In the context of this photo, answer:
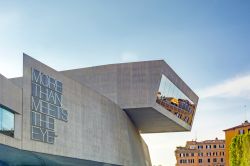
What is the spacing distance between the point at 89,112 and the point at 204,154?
115 metres

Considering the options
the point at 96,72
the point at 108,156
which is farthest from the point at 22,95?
the point at 96,72

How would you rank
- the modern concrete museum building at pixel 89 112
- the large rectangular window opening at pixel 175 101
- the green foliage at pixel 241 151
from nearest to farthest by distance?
the modern concrete museum building at pixel 89 112 < the green foliage at pixel 241 151 < the large rectangular window opening at pixel 175 101

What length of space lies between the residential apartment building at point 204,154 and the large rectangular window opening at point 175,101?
8667cm

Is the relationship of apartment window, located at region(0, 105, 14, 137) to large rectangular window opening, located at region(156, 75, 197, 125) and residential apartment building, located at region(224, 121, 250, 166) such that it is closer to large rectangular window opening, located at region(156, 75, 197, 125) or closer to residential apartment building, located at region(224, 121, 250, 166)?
large rectangular window opening, located at region(156, 75, 197, 125)

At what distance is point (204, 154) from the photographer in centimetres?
16162


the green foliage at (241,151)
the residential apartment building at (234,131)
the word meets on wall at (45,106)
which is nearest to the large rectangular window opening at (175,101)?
the green foliage at (241,151)

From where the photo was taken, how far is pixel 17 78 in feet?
161

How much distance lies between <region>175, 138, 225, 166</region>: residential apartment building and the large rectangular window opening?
284 feet

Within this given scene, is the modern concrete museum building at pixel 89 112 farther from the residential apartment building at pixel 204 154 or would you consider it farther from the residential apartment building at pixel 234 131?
the residential apartment building at pixel 204 154

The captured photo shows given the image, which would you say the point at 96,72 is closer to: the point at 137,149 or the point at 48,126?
the point at 137,149

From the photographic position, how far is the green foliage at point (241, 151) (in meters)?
63.3

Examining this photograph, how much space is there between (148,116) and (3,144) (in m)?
35.2

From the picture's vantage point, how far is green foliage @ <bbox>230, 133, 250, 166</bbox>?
63338mm

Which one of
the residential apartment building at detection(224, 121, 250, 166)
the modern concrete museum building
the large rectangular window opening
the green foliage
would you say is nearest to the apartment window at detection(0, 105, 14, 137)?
the modern concrete museum building
